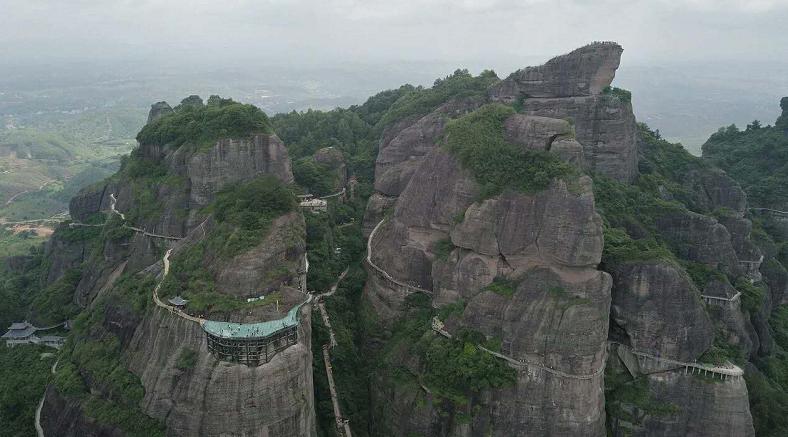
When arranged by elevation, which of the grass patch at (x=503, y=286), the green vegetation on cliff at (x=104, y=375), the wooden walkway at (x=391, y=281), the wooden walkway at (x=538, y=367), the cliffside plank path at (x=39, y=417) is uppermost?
the grass patch at (x=503, y=286)

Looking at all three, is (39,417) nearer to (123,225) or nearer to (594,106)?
(123,225)

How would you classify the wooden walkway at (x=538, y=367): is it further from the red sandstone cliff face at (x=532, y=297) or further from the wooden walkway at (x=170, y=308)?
the wooden walkway at (x=170, y=308)

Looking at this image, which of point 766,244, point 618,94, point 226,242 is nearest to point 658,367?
point 766,244

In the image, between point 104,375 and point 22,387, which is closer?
point 104,375

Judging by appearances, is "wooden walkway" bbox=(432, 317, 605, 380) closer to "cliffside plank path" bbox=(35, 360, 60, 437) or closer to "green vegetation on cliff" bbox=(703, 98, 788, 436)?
"green vegetation on cliff" bbox=(703, 98, 788, 436)

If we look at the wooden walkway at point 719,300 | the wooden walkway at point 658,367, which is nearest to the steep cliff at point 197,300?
the wooden walkway at point 658,367

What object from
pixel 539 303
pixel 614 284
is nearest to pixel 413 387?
pixel 539 303
